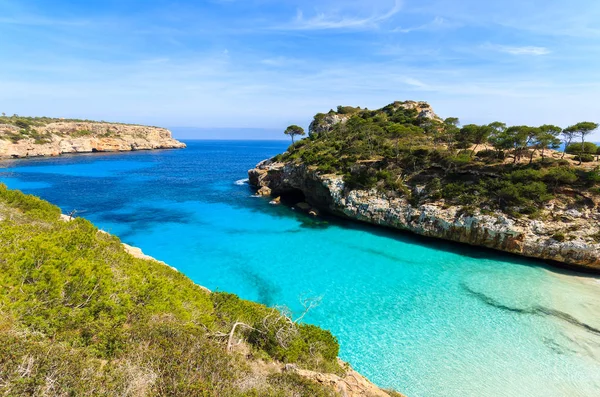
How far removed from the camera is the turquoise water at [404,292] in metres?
11.1

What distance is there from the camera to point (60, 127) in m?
93.6

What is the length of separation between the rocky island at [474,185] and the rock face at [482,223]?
0.21 ft

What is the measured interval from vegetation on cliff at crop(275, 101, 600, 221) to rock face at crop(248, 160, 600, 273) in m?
0.89

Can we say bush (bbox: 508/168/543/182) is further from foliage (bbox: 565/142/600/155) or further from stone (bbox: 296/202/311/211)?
stone (bbox: 296/202/311/211)

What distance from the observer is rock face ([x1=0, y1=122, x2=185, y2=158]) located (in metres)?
76.3

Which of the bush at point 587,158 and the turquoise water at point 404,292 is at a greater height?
the bush at point 587,158

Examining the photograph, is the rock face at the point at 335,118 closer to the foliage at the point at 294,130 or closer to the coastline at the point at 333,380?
the foliage at the point at 294,130

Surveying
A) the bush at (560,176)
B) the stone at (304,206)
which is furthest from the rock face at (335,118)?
the bush at (560,176)

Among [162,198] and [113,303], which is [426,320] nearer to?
[113,303]

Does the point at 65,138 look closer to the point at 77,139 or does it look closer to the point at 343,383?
the point at 77,139

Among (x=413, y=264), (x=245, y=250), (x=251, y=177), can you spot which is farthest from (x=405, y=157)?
(x=251, y=177)

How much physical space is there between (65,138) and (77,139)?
3.00 m

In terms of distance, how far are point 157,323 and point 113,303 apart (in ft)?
3.77

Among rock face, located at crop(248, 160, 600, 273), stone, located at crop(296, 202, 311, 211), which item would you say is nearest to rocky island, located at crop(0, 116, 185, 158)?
stone, located at crop(296, 202, 311, 211)
